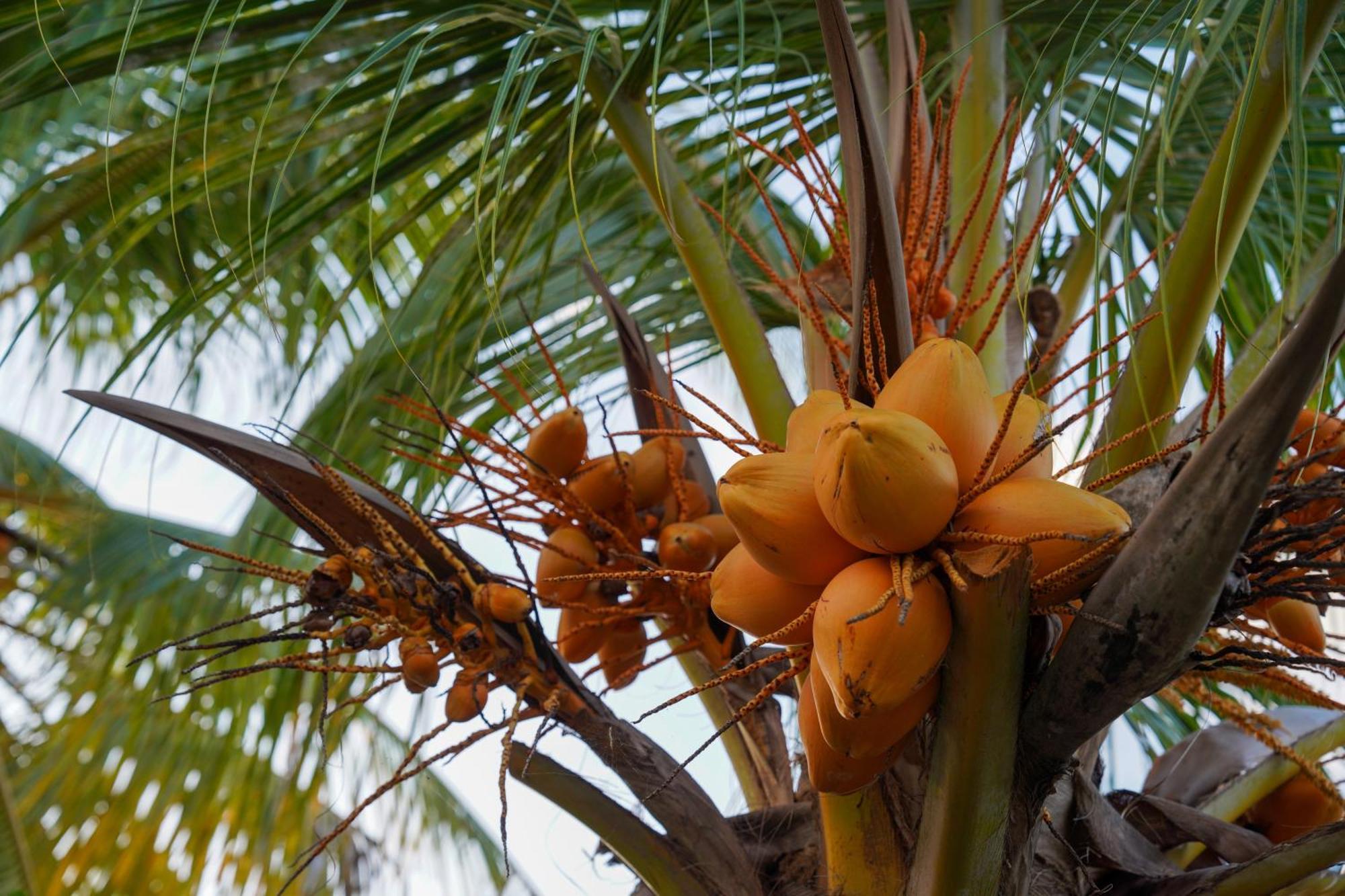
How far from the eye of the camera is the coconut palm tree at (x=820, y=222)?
85 centimetres

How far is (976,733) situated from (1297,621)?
0.44m

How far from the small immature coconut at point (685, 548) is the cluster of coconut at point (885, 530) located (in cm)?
30

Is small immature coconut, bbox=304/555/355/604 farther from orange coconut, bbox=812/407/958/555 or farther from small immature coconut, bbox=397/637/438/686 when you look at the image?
orange coconut, bbox=812/407/958/555

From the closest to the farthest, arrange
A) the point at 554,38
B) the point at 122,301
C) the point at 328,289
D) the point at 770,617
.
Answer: the point at 770,617 < the point at 554,38 < the point at 328,289 < the point at 122,301

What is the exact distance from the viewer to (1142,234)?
81.9 inches

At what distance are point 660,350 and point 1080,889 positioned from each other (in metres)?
1.08

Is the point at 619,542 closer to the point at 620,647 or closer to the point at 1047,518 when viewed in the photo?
the point at 620,647

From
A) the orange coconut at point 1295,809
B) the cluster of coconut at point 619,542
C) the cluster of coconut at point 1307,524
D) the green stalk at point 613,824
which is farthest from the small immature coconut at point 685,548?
the orange coconut at point 1295,809

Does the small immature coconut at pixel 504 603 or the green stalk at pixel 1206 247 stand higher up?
the green stalk at pixel 1206 247

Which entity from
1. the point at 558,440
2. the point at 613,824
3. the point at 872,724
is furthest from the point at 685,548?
the point at 872,724

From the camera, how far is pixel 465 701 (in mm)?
1017

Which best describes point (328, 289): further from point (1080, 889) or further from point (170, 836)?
point (1080, 889)

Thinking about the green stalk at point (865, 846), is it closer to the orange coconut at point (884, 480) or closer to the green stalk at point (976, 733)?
the green stalk at point (976, 733)

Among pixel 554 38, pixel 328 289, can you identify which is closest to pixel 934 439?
pixel 554 38
